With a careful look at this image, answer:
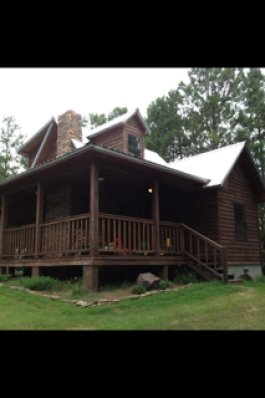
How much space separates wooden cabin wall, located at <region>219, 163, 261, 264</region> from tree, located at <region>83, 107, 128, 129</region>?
19.4m

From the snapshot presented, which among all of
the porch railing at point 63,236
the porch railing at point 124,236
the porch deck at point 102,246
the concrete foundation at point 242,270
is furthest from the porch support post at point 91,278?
the concrete foundation at point 242,270

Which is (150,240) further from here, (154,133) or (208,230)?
(154,133)

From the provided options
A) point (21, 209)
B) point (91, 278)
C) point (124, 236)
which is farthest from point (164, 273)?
point (21, 209)

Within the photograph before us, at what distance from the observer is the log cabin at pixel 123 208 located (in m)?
10.8

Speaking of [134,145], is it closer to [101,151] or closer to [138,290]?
[101,151]

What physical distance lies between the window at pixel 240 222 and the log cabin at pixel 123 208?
0.04 m

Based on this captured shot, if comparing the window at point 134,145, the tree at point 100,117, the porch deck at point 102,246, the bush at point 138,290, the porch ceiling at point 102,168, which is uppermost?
the tree at point 100,117

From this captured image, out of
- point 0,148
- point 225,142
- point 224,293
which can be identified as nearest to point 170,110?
point 225,142

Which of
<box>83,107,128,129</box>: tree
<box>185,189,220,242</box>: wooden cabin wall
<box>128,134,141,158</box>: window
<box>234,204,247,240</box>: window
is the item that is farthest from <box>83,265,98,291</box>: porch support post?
<box>83,107,128,129</box>: tree

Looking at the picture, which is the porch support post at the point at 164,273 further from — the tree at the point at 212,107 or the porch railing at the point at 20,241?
the tree at the point at 212,107

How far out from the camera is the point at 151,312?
26.8 feet
